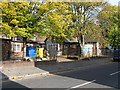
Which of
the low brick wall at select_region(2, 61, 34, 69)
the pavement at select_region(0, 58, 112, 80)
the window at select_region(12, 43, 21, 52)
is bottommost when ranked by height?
the pavement at select_region(0, 58, 112, 80)

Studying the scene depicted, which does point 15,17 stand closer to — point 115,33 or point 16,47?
point 16,47

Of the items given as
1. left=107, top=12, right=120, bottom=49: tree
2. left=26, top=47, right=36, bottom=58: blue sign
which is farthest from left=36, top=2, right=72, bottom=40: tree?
left=107, top=12, right=120, bottom=49: tree

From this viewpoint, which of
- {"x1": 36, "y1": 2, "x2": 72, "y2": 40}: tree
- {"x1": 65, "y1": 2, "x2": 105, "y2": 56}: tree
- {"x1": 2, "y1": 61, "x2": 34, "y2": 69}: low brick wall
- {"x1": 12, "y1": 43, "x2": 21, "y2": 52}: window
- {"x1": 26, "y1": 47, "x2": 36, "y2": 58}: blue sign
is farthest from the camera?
{"x1": 12, "y1": 43, "x2": 21, "y2": 52}: window

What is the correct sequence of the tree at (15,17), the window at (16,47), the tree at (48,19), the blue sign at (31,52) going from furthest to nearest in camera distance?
the window at (16,47)
the blue sign at (31,52)
the tree at (48,19)
the tree at (15,17)

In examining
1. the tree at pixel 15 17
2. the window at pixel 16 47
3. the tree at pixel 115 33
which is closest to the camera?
the tree at pixel 15 17

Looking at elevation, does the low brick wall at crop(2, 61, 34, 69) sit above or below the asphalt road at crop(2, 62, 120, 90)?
above

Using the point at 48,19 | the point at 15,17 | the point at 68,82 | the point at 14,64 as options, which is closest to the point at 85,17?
the point at 48,19

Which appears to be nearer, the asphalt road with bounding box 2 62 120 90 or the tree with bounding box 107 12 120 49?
the asphalt road with bounding box 2 62 120 90

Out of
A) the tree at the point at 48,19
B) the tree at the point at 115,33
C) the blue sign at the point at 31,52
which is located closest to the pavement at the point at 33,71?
the tree at the point at 48,19

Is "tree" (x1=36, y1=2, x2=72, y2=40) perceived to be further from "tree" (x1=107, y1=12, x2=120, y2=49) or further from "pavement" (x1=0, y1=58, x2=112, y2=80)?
"tree" (x1=107, y1=12, x2=120, y2=49)

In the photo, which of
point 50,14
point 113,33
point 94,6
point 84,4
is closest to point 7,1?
point 50,14

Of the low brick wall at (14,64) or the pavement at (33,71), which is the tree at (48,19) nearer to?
the low brick wall at (14,64)

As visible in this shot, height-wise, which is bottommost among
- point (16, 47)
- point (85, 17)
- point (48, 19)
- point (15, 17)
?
point (16, 47)

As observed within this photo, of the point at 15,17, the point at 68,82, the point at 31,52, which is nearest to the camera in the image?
the point at 68,82
